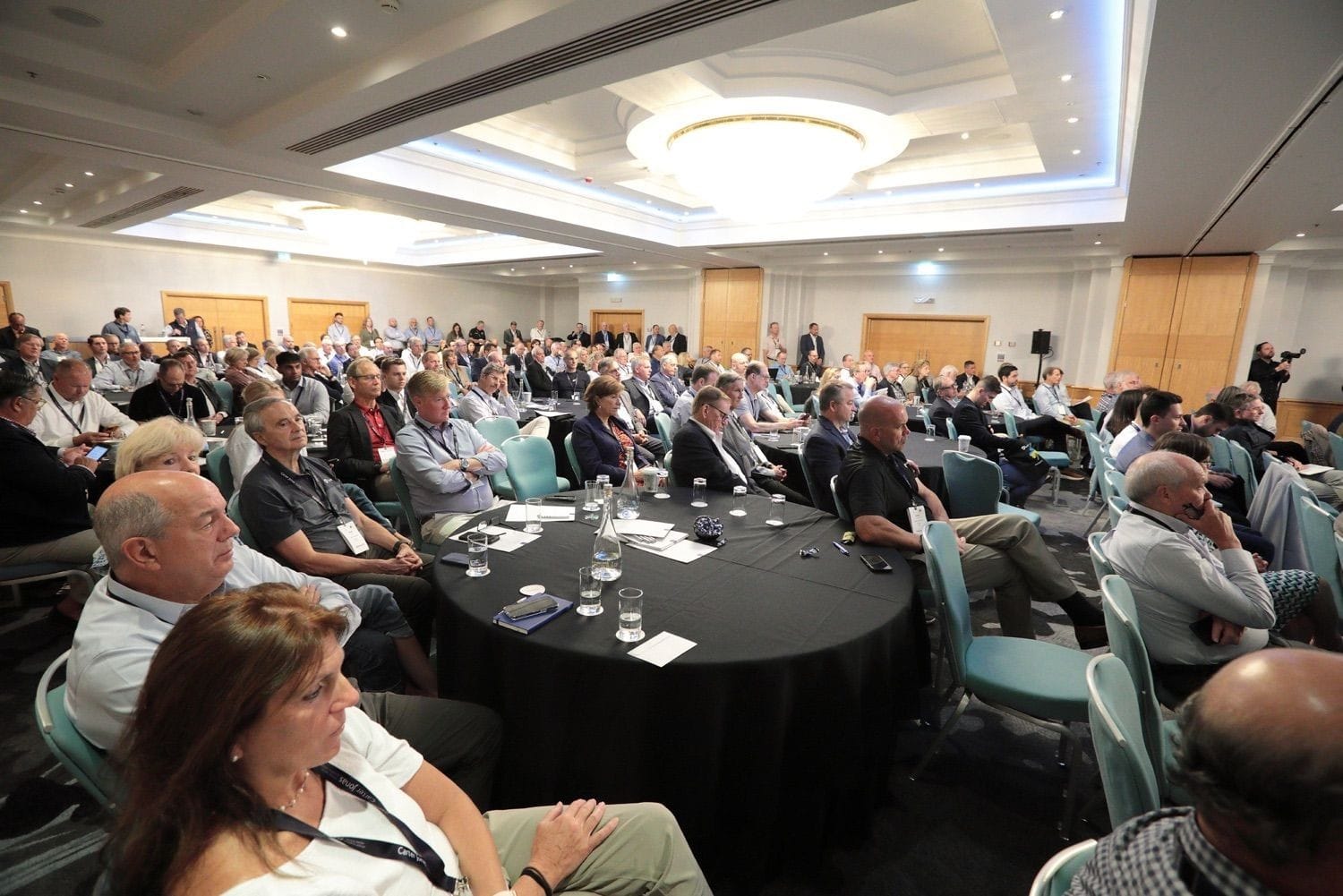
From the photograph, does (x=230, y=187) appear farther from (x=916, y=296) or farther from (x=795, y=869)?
(x=916, y=296)

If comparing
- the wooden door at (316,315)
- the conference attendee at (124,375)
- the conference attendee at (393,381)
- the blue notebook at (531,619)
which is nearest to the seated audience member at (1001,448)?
the blue notebook at (531,619)

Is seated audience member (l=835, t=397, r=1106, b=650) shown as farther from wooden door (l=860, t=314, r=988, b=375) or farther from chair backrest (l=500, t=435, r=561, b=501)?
wooden door (l=860, t=314, r=988, b=375)

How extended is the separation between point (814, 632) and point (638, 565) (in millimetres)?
750

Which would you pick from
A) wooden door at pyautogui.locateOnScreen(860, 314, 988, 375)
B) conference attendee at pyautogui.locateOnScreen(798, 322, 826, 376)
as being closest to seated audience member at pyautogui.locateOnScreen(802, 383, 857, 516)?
conference attendee at pyautogui.locateOnScreen(798, 322, 826, 376)

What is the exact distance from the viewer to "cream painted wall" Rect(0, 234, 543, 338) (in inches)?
484

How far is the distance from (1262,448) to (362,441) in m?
6.93

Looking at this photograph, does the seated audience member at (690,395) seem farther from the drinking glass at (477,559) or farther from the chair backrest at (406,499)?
the drinking glass at (477,559)

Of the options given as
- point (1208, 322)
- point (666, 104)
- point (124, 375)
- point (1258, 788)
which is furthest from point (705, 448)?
point (1208, 322)

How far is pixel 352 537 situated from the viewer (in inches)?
108

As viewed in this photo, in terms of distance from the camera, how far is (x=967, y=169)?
7816 millimetres

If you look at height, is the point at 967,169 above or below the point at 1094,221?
above

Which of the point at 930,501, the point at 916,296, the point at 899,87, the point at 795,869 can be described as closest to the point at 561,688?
the point at 795,869

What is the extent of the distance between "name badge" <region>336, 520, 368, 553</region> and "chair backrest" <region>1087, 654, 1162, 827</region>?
2.75 m

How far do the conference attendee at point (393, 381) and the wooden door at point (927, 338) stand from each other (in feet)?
37.1
